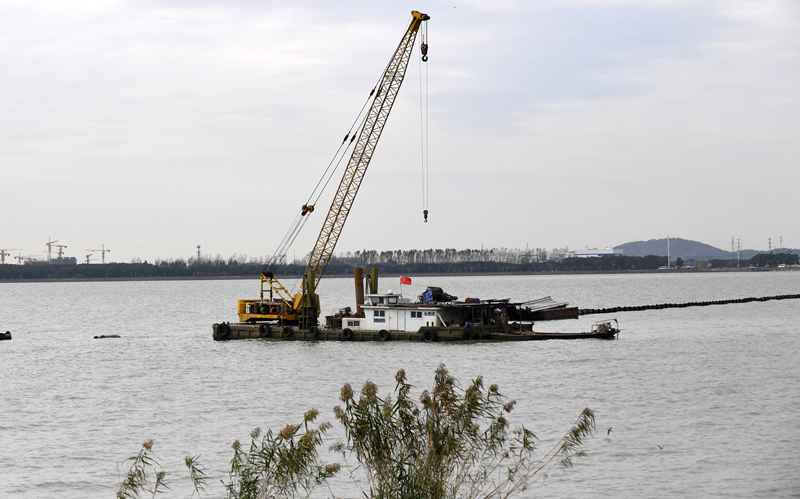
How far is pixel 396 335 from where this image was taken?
61.5m

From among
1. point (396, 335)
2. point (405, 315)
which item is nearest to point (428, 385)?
point (396, 335)

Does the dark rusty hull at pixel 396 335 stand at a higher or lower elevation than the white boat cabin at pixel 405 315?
lower

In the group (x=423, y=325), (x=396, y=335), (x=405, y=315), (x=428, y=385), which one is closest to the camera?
(x=428, y=385)

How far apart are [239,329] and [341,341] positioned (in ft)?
34.5

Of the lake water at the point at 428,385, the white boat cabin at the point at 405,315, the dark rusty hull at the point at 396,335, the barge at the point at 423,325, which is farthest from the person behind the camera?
the white boat cabin at the point at 405,315

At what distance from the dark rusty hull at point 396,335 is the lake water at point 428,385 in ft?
2.66

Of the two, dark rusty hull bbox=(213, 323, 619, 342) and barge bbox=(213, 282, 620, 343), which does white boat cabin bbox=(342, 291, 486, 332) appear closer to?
barge bbox=(213, 282, 620, 343)

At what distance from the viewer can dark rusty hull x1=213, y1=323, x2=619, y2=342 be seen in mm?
60812

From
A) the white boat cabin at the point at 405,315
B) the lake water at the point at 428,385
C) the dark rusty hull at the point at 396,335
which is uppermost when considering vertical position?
the white boat cabin at the point at 405,315

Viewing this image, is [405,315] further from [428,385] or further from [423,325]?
[428,385]

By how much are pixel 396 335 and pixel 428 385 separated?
65.5 feet

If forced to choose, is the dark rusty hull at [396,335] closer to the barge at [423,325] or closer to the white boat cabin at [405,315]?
the barge at [423,325]

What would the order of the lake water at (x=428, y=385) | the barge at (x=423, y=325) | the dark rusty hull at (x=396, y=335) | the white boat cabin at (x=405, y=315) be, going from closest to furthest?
1. the lake water at (x=428, y=385)
2. the dark rusty hull at (x=396, y=335)
3. the barge at (x=423, y=325)
4. the white boat cabin at (x=405, y=315)

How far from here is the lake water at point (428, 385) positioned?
24469 mm
